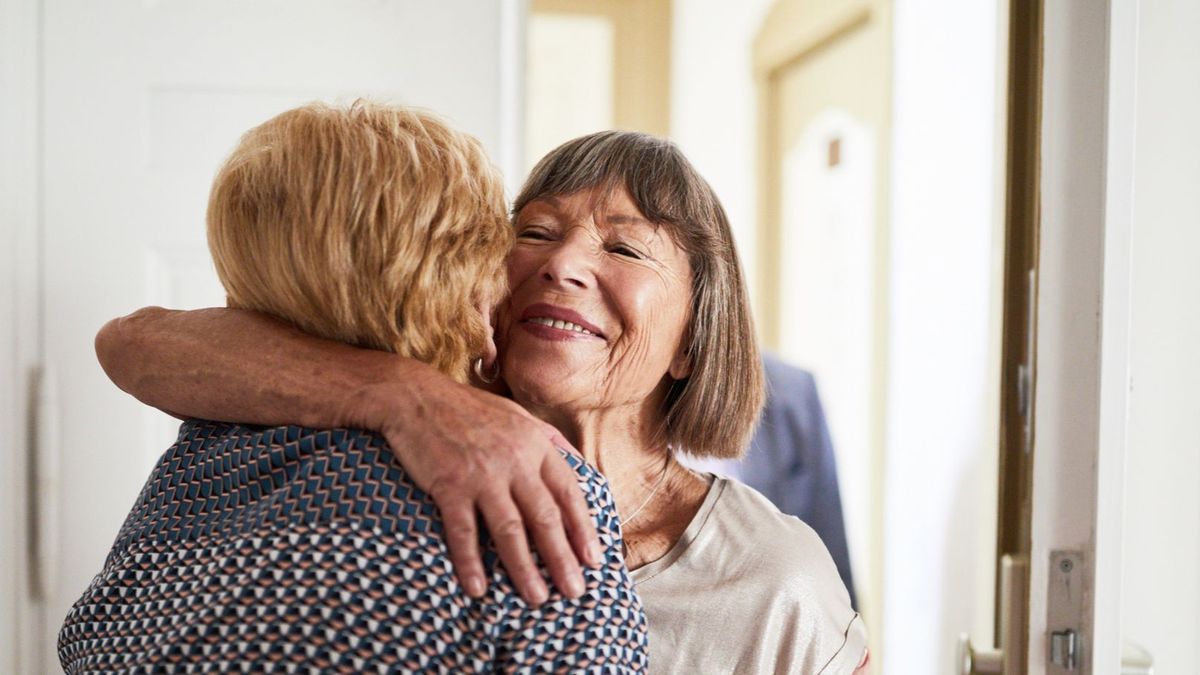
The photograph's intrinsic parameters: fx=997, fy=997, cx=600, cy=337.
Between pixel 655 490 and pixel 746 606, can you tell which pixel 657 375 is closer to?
pixel 655 490

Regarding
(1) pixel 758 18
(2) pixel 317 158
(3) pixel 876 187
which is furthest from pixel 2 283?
(1) pixel 758 18

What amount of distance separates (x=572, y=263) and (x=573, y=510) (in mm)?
414

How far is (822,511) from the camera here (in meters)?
2.69

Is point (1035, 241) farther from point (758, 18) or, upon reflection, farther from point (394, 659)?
point (758, 18)

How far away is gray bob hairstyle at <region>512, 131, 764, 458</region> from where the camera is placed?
126 centimetres

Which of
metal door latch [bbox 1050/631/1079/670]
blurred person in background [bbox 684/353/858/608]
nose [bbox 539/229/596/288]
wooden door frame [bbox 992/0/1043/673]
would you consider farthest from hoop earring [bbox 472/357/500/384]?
blurred person in background [bbox 684/353/858/608]

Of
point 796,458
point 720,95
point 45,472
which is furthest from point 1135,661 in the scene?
point 720,95

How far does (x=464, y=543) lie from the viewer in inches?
31.0

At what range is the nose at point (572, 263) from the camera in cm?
118

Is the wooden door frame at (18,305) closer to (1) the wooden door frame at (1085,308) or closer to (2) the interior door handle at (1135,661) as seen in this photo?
(1) the wooden door frame at (1085,308)

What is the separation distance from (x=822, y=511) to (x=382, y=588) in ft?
6.85

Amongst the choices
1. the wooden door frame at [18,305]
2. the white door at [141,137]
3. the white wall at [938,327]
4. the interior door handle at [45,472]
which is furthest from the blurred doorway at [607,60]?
the interior door handle at [45,472]

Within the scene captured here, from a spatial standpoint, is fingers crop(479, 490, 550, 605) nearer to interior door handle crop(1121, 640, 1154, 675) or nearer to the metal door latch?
the metal door latch

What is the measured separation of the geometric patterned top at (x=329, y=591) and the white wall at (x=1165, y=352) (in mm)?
1018
